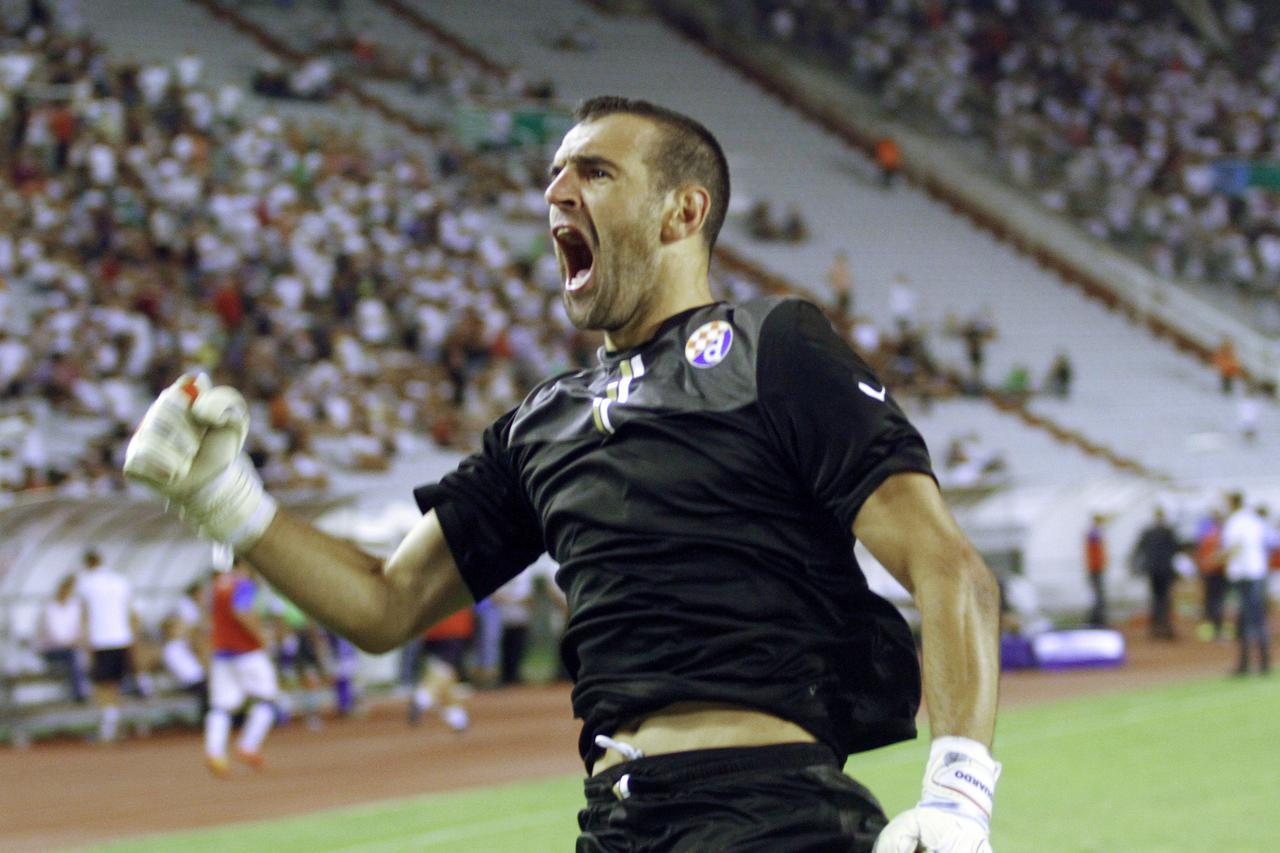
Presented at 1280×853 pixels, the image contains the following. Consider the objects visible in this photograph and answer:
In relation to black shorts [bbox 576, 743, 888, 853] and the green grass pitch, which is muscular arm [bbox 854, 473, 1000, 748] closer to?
black shorts [bbox 576, 743, 888, 853]

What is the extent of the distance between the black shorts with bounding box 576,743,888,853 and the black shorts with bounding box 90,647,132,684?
14.4 metres

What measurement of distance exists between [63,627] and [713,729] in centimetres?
1509

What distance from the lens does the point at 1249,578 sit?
60.5 ft

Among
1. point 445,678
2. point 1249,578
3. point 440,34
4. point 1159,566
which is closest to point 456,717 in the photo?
point 445,678

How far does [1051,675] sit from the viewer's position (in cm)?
2075

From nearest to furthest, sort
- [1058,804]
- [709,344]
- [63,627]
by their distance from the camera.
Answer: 1. [709,344]
2. [1058,804]
3. [63,627]

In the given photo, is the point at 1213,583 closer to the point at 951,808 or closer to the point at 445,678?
the point at 445,678

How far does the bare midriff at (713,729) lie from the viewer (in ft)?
10.3

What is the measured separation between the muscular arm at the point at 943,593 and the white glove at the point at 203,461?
48.8 inches

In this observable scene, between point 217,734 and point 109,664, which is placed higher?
point 217,734


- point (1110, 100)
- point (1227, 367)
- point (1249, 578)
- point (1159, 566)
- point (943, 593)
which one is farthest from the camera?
point (1110, 100)

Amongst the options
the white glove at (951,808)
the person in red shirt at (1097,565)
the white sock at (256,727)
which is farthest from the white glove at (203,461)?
the person in red shirt at (1097,565)

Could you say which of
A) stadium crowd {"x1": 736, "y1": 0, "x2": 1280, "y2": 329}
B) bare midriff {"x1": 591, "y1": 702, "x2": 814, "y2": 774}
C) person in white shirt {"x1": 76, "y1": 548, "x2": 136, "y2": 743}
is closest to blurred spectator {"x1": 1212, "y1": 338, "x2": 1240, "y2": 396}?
stadium crowd {"x1": 736, "y1": 0, "x2": 1280, "y2": 329}

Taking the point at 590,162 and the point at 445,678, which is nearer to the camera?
the point at 590,162
